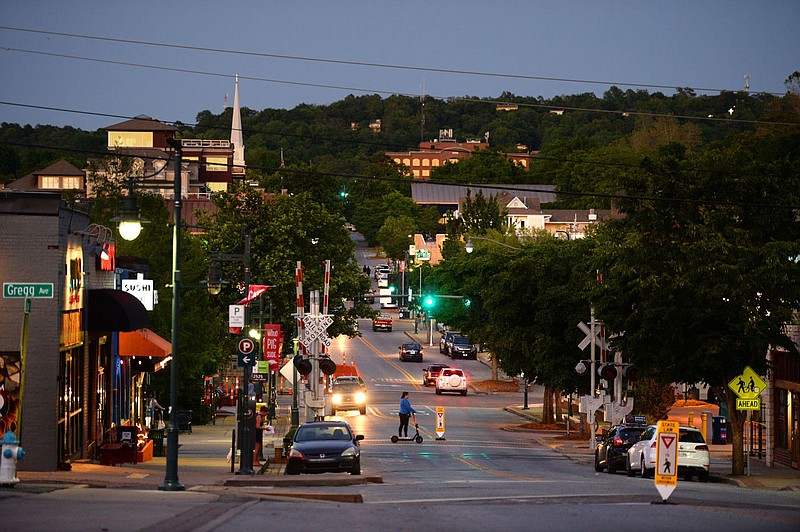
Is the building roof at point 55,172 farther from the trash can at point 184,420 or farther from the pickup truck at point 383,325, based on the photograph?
the trash can at point 184,420

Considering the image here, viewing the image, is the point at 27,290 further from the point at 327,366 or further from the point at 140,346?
the point at 327,366

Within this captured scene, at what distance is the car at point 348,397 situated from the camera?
57.2m

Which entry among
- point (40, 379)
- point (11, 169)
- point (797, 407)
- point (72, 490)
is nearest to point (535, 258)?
point (797, 407)

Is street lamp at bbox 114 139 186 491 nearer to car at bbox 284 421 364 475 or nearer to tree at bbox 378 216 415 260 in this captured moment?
car at bbox 284 421 364 475

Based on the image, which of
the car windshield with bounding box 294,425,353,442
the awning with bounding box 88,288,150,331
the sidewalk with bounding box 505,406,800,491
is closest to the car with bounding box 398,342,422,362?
the sidewalk with bounding box 505,406,800,491

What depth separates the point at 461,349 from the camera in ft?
313

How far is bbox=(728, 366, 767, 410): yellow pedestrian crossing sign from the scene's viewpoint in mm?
31344

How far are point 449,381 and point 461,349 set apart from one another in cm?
2440

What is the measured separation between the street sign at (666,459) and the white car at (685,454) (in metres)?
8.98

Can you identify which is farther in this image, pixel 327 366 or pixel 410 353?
pixel 410 353

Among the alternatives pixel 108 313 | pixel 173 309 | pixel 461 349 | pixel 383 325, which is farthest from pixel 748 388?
pixel 383 325

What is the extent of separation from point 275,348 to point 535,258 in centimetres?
1513

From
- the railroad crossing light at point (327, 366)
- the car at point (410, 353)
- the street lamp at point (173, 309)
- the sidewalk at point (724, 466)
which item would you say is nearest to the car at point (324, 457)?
the street lamp at point (173, 309)

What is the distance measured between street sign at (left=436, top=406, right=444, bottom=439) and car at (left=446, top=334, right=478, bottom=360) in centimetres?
5033
